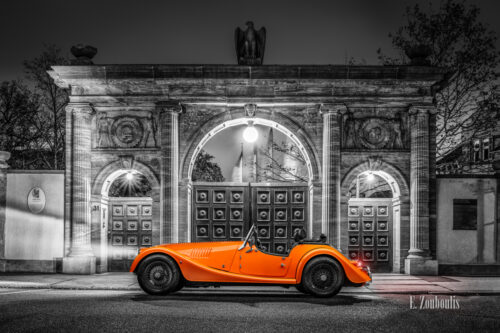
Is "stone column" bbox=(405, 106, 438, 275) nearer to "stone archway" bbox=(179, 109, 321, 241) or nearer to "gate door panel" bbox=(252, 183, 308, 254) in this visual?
"stone archway" bbox=(179, 109, 321, 241)

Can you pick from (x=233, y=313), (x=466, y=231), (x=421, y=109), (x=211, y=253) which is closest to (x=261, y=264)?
(x=211, y=253)

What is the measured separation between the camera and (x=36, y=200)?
14.6 m

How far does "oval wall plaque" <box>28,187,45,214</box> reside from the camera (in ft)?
47.9

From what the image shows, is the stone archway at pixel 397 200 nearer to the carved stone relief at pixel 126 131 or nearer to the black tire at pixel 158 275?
the carved stone relief at pixel 126 131

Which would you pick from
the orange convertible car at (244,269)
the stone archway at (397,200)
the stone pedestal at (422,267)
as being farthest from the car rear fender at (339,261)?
the stone pedestal at (422,267)

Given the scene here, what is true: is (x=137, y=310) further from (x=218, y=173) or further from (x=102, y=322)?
(x=218, y=173)

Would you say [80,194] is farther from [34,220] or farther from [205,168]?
[205,168]

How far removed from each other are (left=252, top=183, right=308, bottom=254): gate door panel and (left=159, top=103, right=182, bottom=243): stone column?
8.35 ft

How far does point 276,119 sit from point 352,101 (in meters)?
2.31

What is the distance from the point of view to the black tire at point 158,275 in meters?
9.25

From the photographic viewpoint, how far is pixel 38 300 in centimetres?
878

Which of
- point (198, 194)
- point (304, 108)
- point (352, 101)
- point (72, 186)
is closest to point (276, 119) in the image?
point (304, 108)

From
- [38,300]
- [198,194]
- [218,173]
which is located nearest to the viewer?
[38,300]

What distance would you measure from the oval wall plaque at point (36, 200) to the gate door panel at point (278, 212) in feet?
20.8
